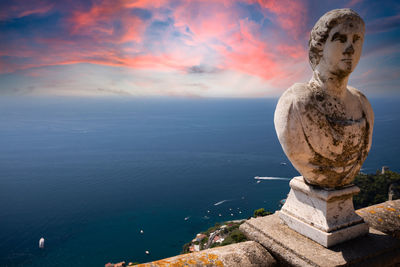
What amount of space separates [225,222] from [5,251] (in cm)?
3744

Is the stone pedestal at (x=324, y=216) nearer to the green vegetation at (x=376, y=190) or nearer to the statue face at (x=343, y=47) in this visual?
the statue face at (x=343, y=47)

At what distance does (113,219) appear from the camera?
5141 centimetres

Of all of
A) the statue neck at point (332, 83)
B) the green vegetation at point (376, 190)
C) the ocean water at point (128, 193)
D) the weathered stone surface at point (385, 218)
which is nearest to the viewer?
the statue neck at point (332, 83)

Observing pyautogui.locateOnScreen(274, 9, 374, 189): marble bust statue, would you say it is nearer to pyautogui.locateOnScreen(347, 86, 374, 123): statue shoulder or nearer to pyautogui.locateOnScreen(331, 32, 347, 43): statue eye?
pyautogui.locateOnScreen(331, 32, 347, 43): statue eye

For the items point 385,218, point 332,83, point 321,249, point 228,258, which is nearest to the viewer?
point 228,258

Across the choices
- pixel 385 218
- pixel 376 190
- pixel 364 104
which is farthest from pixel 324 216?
pixel 376 190

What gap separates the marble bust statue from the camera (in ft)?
7.75

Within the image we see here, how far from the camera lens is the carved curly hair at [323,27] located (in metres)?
2.34

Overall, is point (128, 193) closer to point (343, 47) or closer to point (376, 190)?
point (376, 190)

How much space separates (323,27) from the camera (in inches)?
95.9

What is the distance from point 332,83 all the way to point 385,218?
1.87m

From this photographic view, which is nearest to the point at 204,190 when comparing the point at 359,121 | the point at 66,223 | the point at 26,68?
the point at 66,223

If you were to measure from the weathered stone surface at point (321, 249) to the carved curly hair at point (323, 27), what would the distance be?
1683mm

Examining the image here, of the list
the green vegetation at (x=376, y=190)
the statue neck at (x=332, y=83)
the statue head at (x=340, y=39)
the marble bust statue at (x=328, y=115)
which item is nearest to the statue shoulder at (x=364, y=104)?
the marble bust statue at (x=328, y=115)
